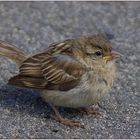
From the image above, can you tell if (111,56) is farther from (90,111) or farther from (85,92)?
(90,111)

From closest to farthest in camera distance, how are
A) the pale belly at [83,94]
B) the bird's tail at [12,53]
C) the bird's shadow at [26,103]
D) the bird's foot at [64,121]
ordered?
1. the pale belly at [83,94]
2. the bird's foot at [64,121]
3. the bird's shadow at [26,103]
4. the bird's tail at [12,53]

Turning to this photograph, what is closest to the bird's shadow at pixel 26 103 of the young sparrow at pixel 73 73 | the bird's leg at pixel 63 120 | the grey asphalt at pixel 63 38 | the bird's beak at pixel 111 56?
the grey asphalt at pixel 63 38

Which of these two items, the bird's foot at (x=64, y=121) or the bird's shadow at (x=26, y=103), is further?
the bird's shadow at (x=26, y=103)

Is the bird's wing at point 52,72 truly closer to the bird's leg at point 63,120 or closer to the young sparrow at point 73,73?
the young sparrow at point 73,73

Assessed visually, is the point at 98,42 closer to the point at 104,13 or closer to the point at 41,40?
the point at 41,40

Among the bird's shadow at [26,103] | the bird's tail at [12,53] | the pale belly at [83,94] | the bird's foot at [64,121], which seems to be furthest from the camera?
the bird's tail at [12,53]

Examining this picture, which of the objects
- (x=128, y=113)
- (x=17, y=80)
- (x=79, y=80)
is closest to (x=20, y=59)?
(x=17, y=80)
